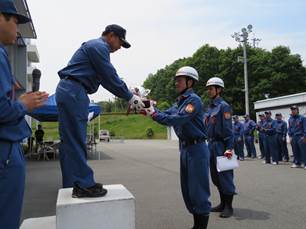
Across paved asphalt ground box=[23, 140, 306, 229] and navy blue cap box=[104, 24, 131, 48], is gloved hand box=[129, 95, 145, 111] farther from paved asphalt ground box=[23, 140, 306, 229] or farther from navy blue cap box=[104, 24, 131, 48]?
paved asphalt ground box=[23, 140, 306, 229]

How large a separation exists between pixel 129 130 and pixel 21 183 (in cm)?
5732

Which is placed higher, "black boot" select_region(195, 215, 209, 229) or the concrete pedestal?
the concrete pedestal

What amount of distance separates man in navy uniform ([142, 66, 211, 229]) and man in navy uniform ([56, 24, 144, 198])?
1253 millimetres

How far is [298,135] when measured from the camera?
13.9 m

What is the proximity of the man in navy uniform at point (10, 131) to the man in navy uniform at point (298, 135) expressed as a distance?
1210 cm

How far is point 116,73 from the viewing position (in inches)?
161

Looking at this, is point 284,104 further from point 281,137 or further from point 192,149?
point 192,149

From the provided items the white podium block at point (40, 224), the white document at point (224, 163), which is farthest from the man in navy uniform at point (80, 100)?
the white document at point (224, 163)

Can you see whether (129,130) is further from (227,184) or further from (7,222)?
(7,222)

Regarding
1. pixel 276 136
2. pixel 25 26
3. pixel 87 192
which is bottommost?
pixel 87 192

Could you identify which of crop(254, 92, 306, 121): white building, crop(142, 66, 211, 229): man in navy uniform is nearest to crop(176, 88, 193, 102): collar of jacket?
crop(142, 66, 211, 229): man in navy uniform

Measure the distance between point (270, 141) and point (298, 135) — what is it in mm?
1606

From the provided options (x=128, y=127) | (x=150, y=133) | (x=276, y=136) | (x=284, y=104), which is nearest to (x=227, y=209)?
(x=276, y=136)

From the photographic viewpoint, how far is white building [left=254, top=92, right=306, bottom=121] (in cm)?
2725
